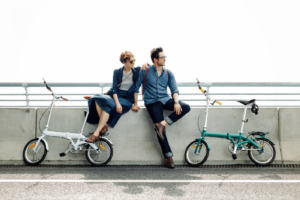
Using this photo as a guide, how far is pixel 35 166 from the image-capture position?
654 cm

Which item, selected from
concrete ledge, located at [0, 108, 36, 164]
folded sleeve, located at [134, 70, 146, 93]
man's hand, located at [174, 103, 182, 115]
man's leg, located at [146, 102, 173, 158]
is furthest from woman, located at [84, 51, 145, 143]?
concrete ledge, located at [0, 108, 36, 164]

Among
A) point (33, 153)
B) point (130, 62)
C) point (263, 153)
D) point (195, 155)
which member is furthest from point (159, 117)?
point (33, 153)

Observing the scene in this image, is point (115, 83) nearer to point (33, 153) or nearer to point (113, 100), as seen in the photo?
point (113, 100)

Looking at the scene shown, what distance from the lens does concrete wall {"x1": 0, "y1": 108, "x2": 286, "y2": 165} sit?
6707mm

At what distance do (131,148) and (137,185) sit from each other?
5.74 ft

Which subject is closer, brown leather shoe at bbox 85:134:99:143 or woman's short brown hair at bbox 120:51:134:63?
brown leather shoe at bbox 85:134:99:143

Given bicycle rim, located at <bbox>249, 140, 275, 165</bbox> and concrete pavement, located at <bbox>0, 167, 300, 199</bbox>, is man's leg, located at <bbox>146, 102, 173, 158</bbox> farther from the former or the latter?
bicycle rim, located at <bbox>249, 140, 275, 165</bbox>

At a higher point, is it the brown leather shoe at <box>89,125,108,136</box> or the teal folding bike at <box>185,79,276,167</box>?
the brown leather shoe at <box>89,125,108,136</box>

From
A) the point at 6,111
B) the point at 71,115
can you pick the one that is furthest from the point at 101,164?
the point at 6,111

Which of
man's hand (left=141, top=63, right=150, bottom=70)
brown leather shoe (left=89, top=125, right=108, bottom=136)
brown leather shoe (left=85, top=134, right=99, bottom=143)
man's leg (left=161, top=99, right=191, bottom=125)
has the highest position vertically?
man's hand (left=141, top=63, right=150, bottom=70)

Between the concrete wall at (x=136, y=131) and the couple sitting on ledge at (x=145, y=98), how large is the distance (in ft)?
1.10

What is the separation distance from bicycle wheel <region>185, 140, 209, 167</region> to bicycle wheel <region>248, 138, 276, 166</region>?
3.11 feet

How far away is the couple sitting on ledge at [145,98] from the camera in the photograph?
21.0ft

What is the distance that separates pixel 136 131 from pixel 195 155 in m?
1.34
